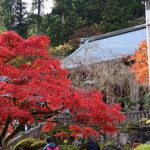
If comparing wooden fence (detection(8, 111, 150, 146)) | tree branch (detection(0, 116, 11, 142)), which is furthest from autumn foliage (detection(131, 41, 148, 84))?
tree branch (detection(0, 116, 11, 142))

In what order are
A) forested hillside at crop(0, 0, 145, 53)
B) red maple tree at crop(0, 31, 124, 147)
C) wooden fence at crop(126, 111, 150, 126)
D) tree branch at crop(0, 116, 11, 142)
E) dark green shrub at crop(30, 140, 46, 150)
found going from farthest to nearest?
forested hillside at crop(0, 0, 145, 53), wooden fence at crop(126, 111, 150, 126), dark green shrub at crop(30, 140, 46, 150), tree branch at crop(0, 116, 11, 142), red maple tree at crop(0, 31, 124, 147)

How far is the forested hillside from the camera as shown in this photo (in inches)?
1937

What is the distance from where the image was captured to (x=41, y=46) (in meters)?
14.7

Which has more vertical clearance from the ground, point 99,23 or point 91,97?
point 99,23

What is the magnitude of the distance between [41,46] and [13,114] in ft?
8.62

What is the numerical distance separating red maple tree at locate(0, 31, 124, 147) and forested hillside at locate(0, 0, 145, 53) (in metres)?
31.0

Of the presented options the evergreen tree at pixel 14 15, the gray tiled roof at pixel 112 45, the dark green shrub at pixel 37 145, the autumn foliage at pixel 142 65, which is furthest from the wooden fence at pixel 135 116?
the evergreen tree at pixel 14 15

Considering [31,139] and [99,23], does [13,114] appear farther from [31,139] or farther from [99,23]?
[99,23]

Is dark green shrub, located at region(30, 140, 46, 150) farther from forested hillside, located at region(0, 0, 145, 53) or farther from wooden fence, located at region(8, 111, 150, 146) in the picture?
forested hillside, located at region(0, 0, 145, 53)

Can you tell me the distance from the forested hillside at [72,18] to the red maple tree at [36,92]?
3103cm

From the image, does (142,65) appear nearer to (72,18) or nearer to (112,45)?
(112,45)

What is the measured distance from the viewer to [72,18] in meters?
50.6

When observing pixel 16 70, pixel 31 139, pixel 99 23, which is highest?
pixel 99 23


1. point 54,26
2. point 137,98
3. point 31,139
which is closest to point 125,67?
point 137,98
